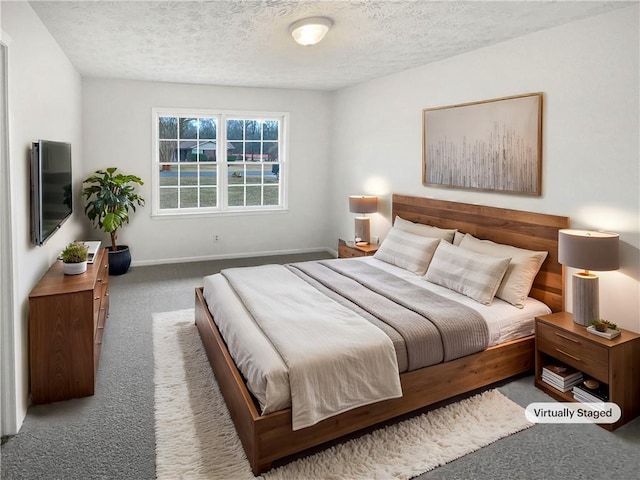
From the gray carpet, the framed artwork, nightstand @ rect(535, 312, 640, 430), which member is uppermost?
the framed artwork

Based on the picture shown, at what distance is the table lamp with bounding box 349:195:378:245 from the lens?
5488mm

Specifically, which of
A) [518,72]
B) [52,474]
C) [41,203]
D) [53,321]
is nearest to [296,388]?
[52,474]

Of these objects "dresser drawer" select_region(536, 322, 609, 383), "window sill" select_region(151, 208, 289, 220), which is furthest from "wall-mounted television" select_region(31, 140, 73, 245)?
"dresser drawer" select_region(536, 322, 609, 383)

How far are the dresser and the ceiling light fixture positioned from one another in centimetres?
231

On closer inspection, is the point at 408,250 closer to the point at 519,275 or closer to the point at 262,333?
the point at 519,275

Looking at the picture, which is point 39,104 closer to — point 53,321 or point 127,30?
point 127,30

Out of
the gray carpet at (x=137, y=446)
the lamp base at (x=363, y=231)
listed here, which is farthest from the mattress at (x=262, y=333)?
the lamp base at (x=363, y=231)

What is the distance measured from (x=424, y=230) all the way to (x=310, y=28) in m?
2.20

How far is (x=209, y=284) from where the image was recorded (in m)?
3.67

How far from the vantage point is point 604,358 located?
2.55 m

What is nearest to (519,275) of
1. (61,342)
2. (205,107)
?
(61,342)

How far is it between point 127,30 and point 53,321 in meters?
2.31

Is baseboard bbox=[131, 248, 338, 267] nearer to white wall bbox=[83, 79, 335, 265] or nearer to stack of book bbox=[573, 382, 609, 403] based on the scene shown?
white wall bbox=[83, 79, 335, 265]

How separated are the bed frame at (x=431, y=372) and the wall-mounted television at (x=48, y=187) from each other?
126cm
